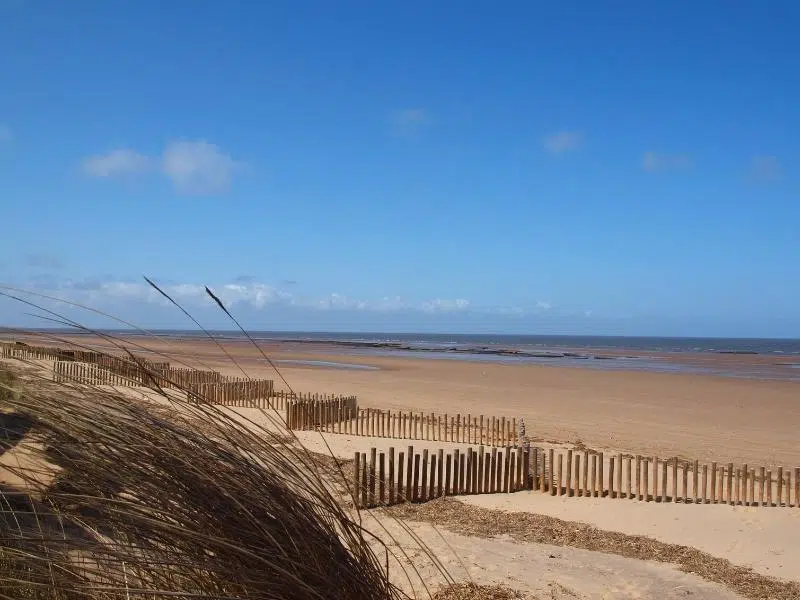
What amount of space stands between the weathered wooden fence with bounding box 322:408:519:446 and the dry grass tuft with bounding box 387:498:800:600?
6005 mm

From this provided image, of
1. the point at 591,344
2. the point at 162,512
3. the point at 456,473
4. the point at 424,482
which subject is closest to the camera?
the point at 162,512

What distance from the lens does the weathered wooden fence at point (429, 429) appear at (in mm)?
16297

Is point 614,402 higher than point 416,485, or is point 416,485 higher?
point 416,485

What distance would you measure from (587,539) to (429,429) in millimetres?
8851

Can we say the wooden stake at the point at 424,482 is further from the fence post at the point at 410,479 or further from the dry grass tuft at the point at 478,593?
the dry grass tuft at the point at 478,593

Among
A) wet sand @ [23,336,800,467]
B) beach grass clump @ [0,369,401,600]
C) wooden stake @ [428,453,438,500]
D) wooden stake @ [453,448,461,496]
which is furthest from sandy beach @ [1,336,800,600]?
wooden stake @ [428,453,438,500]

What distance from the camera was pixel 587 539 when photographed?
28.3 ft

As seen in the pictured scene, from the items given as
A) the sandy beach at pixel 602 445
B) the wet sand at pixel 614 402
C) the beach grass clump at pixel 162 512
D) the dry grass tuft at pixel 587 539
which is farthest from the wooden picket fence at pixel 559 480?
the beach grass clump at pixel 162 512

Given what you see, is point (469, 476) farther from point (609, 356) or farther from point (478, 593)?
point (609, 356)

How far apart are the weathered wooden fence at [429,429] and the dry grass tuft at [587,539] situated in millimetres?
6005

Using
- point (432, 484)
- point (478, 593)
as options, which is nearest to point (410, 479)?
point (432, 484)

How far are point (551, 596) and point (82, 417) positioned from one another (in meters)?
4.98

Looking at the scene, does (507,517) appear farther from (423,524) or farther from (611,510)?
(611,510)

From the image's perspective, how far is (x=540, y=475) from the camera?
11.7 metres
